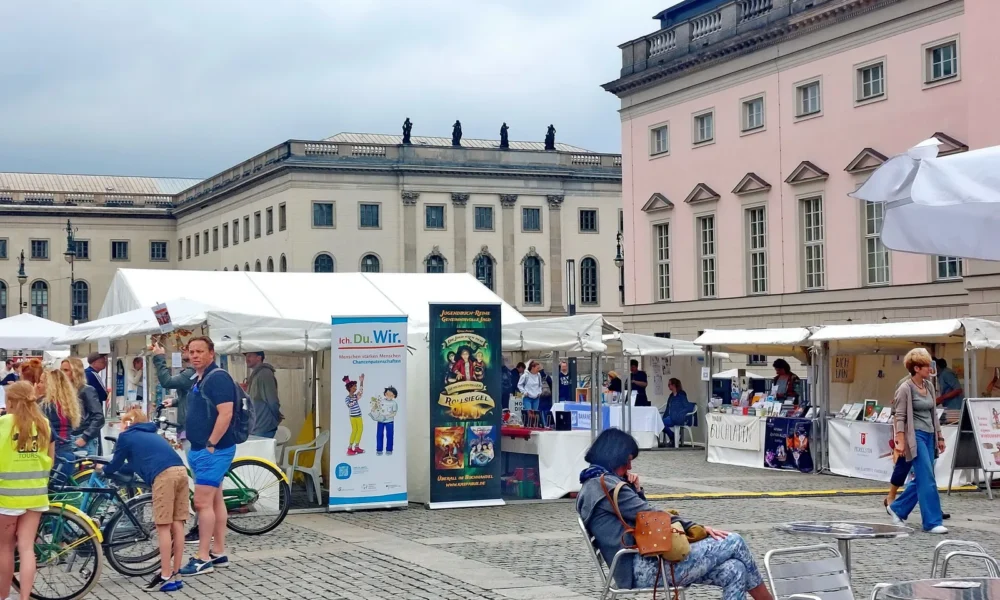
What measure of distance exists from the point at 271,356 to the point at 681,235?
Answer: 1134 inches

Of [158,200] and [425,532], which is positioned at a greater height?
[158,200]

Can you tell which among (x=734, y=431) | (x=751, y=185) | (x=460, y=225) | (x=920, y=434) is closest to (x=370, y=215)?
(x=460, y=225)

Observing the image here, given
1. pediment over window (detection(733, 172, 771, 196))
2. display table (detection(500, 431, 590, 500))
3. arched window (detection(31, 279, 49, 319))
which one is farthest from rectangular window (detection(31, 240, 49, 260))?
display table (detection(500, 431, 590, 500))

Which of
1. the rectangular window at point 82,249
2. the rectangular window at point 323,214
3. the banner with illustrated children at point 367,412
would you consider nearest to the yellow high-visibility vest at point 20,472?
the banner with illustrated children at point 367,412

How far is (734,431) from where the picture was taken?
25.9 meters

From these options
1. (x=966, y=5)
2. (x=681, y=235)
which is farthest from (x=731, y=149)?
(x=966, y=5)

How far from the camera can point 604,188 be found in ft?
Answer: 292

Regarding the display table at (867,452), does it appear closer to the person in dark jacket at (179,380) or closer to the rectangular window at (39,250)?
the person in dark jacket at (179,380)

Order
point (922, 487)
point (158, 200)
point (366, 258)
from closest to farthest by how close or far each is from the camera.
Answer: point (922, 487) < point (366, 258) < point (158, 200)

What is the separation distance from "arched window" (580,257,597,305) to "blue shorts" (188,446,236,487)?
7595cm

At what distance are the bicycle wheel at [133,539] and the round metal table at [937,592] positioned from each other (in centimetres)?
718

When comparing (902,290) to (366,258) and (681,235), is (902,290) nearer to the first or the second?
(681,235)

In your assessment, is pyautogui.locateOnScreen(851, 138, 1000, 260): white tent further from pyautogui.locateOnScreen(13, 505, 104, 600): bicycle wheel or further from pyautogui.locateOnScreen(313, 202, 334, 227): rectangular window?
pyautogui.locateOnScreen(313, 202, 334, 227): rectangular window

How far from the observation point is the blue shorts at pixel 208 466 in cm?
1218
